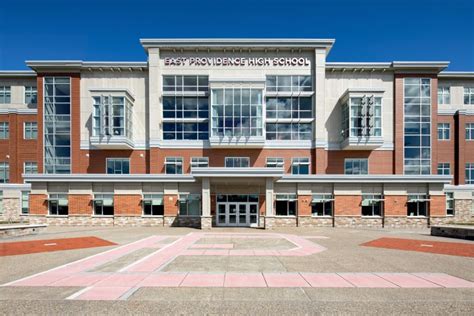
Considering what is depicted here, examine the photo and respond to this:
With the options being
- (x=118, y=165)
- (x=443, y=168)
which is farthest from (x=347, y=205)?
(x=118, y=165)

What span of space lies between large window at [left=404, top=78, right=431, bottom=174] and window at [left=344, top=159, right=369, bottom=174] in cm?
497

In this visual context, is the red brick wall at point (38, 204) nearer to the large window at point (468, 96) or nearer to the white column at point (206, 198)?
the white column at point (206, 198)

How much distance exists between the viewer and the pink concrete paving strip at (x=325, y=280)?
29.0ft

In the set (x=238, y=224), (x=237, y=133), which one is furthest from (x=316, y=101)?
(x=238, y=224)

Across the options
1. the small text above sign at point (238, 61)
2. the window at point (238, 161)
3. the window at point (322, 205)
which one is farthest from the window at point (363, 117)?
the window at point (238, 161)

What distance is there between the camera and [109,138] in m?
31.5

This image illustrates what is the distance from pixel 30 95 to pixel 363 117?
40.0 metres

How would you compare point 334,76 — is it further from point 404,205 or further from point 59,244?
point 59,244

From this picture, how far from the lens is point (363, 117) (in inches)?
1247

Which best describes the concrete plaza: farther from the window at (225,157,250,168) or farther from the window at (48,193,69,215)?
the window at (225,157,250,168)

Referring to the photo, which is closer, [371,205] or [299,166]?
[371,205]

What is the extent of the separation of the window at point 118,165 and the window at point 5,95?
16314mm

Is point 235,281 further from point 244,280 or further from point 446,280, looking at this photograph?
point 446,280

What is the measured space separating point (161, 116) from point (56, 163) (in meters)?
13.2
